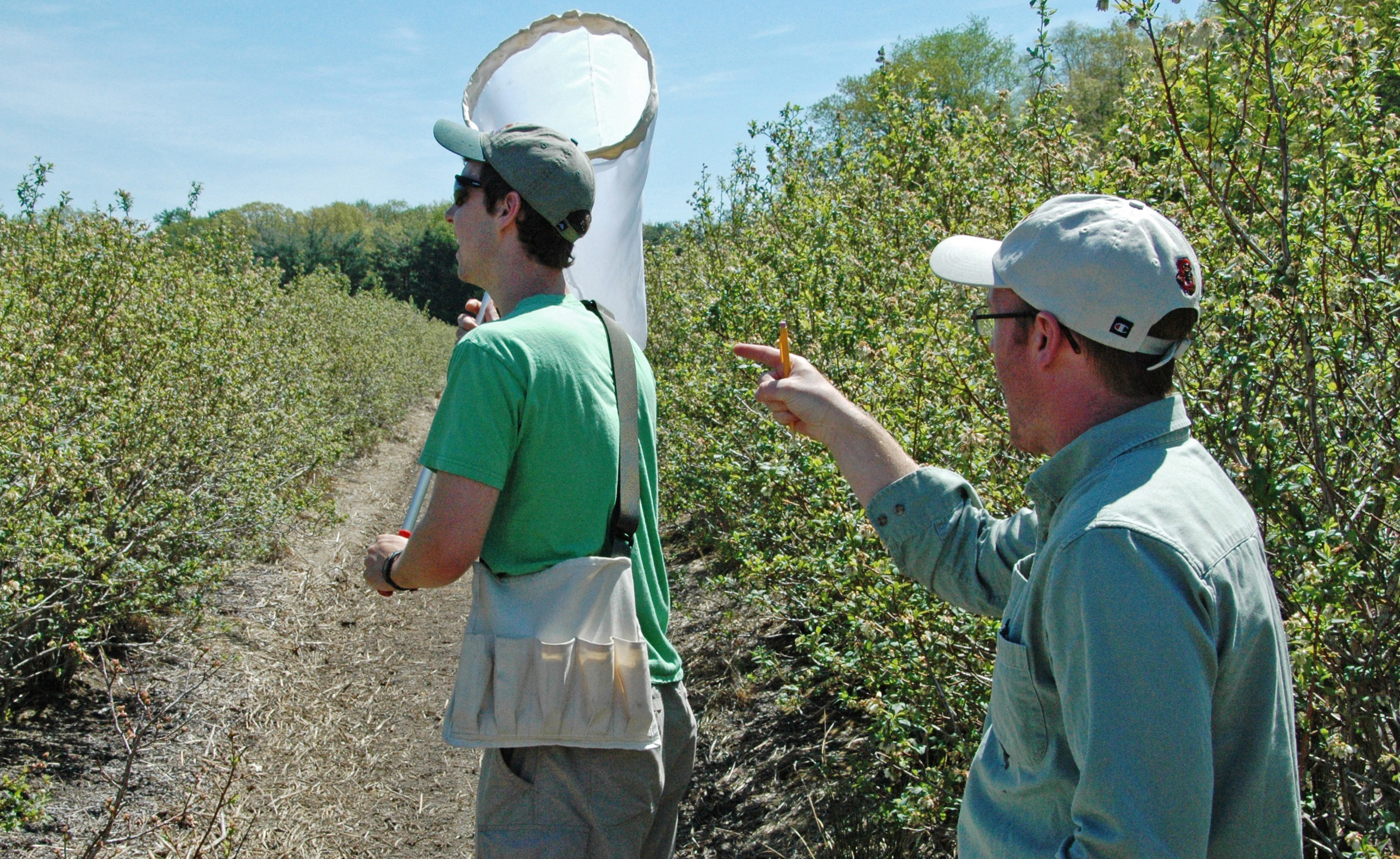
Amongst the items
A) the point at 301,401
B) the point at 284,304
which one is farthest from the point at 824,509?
the point at 284,304

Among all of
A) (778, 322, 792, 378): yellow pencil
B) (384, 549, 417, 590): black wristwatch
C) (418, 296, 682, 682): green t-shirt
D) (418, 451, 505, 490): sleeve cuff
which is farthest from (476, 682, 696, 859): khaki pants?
(778, 322, 792, 378): yellow pencil

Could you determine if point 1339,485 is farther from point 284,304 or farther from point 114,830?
point 284,304

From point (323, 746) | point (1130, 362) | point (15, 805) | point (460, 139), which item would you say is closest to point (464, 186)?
point (460, 139)

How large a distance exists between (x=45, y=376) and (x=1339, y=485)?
205 inches

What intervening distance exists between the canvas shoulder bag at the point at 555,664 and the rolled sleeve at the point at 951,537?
52 centimetres

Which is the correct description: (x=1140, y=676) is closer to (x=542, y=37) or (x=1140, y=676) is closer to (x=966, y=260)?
(x=966, y=260)

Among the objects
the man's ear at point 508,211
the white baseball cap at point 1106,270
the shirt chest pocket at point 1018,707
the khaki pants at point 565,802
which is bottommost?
the khaki pants at point 565,802

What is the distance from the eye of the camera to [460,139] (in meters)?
2.25

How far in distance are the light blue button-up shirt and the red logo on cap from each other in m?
0.15

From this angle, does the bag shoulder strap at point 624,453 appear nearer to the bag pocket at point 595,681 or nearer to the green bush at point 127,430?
the bag pocket at point 595,681

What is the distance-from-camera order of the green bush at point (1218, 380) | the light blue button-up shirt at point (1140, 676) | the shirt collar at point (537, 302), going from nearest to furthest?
the light blue button-up shirt at point (1140, 676)
the shirt collar at point (537, 302)
the green bush at point (1218, 380)

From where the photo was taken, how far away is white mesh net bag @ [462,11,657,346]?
9.37 feet

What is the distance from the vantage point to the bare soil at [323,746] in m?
4.22

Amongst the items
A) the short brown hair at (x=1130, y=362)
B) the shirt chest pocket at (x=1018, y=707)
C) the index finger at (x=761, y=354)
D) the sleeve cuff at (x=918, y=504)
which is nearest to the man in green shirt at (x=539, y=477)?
the index finger at (x=761, y=354)
